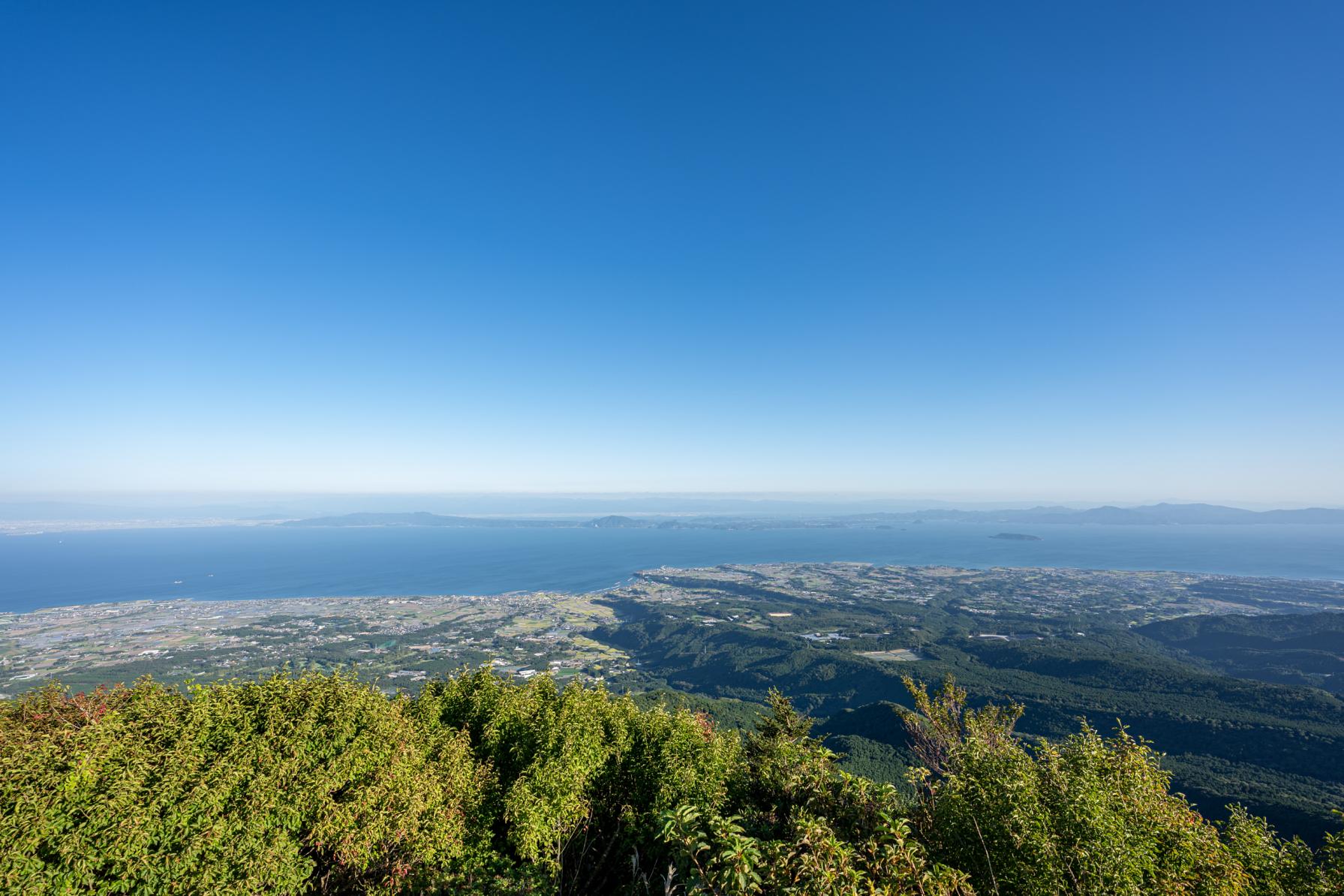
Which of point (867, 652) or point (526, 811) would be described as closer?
point (526, 811)

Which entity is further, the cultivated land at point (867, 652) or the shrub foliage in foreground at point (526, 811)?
the cultivated land at point (867, 652)

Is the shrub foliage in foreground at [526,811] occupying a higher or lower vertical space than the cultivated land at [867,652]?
higher

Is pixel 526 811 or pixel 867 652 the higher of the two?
pixel 526 811

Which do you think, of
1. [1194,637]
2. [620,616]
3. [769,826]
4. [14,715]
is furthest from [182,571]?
[1194,637]

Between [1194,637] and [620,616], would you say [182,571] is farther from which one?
[1194,637]
